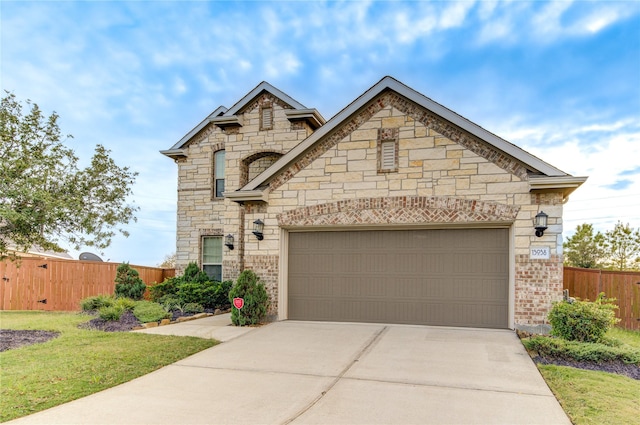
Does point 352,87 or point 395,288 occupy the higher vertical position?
point 352,87

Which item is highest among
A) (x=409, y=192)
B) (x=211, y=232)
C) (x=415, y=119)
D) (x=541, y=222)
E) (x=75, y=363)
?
(x=415, y=119)

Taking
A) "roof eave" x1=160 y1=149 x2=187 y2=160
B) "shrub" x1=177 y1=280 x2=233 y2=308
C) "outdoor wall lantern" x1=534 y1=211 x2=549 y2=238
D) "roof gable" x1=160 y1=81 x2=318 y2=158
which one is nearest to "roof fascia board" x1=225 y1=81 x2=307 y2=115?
"roof gable" x1=160 y1=81 x2=318 y2=158

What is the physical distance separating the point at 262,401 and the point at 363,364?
86.7 inches

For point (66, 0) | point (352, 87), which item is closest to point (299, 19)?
point (66, 0)

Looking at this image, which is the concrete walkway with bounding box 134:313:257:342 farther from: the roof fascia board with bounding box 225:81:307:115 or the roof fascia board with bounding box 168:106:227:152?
the roof fascia board with bounding box 168:106:227:152

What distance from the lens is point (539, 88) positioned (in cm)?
1373

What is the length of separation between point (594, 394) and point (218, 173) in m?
13.8

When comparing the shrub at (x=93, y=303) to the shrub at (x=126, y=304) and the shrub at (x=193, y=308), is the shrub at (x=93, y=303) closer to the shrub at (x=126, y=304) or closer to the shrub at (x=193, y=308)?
the shrub at (x=126, y=304)

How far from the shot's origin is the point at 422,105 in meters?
10.2

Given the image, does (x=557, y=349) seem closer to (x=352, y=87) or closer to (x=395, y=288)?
(x=395, y=288)

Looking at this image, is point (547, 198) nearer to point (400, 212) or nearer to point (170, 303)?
point (400, 212)

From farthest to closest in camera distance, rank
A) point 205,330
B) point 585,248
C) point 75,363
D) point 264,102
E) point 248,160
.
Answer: point 585,248
point 248,160
point 264,102
point 205,330
point 75,363

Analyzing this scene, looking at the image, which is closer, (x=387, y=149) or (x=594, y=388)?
(x=594, y=388)

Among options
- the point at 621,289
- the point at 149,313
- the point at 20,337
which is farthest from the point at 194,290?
the point at 621,289
